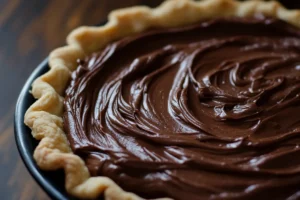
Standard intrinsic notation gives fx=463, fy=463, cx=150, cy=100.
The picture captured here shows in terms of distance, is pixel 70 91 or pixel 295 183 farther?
pixel 70 91

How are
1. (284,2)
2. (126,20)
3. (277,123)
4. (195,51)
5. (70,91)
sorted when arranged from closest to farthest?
(277,123)
(70,91)
(195,51)
(126,20)
(284,2)

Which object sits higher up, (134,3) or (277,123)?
(134,3)

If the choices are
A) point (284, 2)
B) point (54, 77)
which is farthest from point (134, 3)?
point (54, 77)

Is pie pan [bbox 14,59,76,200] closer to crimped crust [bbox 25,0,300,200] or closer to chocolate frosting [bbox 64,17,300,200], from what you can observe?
crimped crust [bbox 25,0,300,200]

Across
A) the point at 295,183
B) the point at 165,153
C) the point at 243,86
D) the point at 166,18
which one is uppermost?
the point at 166,18

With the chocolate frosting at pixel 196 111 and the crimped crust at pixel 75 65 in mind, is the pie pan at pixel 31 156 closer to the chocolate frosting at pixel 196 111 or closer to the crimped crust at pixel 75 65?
the crimped crust at pixel 75 65

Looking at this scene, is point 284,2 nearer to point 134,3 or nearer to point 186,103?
point 134,3

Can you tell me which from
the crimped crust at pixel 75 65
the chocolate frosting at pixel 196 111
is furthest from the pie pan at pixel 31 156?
the chocolate frosting at pixel 196 111
